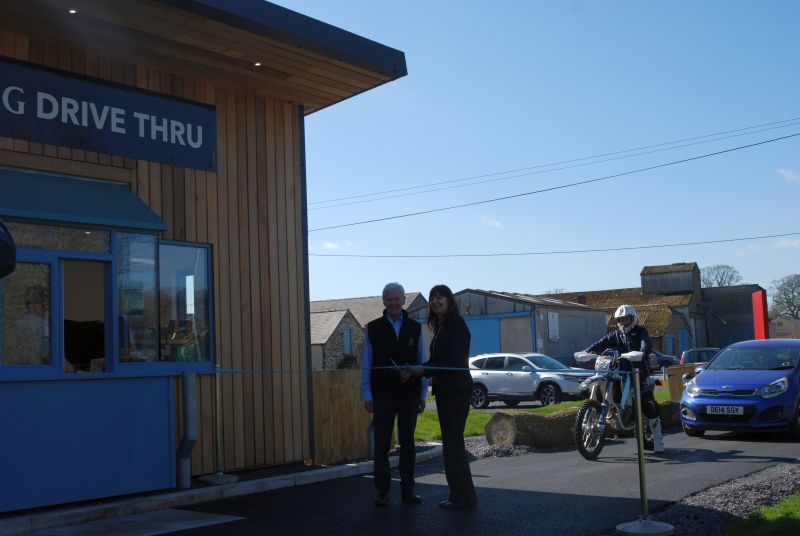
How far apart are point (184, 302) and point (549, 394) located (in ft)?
50.3

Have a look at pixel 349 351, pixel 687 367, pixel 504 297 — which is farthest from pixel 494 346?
pixel 687 367

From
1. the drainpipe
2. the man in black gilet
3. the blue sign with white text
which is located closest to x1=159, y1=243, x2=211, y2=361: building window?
the drainpipe

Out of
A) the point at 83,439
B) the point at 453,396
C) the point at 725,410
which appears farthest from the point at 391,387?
the point at 725,410

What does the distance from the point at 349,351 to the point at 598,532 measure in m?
43.9

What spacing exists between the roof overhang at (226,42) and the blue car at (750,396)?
6549 mm

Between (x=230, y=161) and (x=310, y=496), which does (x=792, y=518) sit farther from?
(x=230, y=161)

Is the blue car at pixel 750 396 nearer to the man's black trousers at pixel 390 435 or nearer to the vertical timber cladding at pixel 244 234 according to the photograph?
the vertical timber cladding at pixel 244 234

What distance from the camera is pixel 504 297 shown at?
139 ft

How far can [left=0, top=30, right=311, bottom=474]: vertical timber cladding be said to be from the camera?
934 centimetres

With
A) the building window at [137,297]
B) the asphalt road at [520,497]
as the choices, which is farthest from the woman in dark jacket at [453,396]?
the building window at [137,297]

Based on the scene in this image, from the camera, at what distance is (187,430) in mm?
8805

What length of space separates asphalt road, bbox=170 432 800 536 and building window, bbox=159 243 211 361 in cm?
192

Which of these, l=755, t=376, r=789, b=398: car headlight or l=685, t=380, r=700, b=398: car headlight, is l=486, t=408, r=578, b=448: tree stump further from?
l=755, t=376, r=789, b=398: car headlight

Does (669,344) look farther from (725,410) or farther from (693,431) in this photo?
(725,410)
